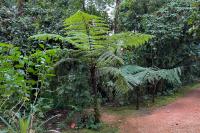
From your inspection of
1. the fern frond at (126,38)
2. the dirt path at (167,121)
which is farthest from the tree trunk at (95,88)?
the fern frond at (126,38)

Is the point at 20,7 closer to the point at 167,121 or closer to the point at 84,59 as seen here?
the point at 84,59

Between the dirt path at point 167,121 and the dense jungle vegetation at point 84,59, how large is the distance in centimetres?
56

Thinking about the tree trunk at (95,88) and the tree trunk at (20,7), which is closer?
the tree trunk at (95,88)

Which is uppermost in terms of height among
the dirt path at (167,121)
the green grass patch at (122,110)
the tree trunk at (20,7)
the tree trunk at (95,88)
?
the tree trunk at (20,7)

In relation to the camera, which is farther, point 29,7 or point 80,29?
point 29,7

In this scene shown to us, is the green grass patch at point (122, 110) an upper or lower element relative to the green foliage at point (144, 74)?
lower

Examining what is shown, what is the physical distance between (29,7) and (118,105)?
3.47 metres

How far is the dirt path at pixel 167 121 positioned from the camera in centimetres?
589

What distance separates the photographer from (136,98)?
7.99 meters

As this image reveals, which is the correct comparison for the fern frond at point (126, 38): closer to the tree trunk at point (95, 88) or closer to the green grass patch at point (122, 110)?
the tree trunk at point (95, 88)

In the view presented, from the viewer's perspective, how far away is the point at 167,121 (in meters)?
6.42

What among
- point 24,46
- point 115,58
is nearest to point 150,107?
point 115,58

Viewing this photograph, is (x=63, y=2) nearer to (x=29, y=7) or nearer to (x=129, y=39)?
(x=29, y=7)

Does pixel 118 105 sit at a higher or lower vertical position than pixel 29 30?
lower
